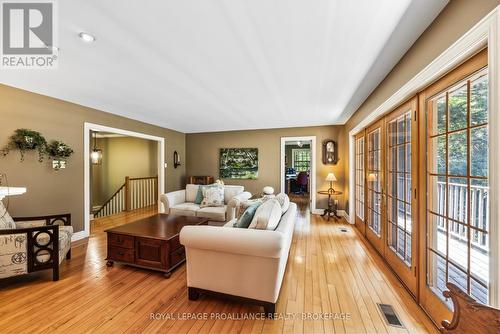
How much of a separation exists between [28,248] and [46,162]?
1.62 meters

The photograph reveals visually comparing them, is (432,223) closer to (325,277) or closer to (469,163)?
(469,163)

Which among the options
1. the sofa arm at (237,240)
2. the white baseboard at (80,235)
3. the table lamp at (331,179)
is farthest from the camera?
the table lamp at (331,179)

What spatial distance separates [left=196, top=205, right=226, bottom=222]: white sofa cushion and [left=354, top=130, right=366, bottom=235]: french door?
2633 millimetres

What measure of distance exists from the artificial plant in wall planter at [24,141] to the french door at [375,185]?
497 cm

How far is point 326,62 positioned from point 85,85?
126 inches

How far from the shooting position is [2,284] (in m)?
2.20

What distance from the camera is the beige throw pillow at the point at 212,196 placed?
→ 4.12m

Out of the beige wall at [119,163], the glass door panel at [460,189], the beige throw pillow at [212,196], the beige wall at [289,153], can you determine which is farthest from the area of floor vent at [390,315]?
the beige wall at [289,153]

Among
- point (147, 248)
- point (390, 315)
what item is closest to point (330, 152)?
point (390, 315)

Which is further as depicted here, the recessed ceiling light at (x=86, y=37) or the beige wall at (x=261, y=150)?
the beige wall at (x=261, y=150)

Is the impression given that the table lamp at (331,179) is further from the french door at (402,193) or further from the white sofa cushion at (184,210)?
the white sofa cushion at (184,210)

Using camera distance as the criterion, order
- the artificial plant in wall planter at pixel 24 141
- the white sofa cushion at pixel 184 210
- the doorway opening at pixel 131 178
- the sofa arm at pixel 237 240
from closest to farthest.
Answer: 1. the sofa arm at pixel 237 240
2. the artificial plant in wall planter at pixel 24 141
3. the doorway opening at pixel 131 178
4. the white sofa cushion at pixel 184 210

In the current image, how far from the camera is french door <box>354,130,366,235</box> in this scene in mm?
3816

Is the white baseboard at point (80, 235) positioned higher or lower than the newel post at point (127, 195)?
lower
